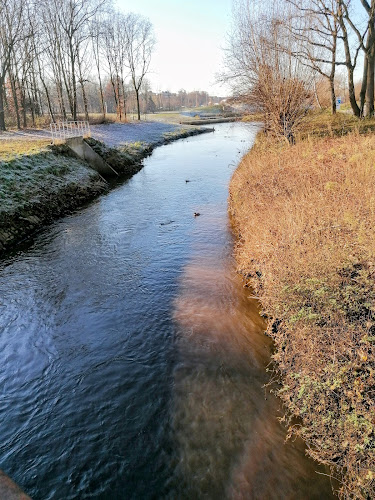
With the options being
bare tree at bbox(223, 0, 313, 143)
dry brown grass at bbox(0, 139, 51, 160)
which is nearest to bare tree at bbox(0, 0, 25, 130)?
dry brown grass at bbox(0, 139, 51, 160)

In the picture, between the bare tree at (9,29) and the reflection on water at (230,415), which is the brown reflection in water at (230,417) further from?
the bare tree at (9,29)

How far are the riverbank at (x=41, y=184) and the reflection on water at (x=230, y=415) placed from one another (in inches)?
258

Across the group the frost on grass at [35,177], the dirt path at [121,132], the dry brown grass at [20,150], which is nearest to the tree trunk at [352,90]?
the frost on grass at [35,177]

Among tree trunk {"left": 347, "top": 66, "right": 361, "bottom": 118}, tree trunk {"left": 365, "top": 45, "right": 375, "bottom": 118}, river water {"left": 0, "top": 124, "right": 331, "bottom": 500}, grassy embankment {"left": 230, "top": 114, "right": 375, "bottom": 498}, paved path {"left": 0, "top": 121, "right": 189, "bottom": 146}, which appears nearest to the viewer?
grassy embankment {"left": 230, "top": 114, "right": 375, "bottom": 498}

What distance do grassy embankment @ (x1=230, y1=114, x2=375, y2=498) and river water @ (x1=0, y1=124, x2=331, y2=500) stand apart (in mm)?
440

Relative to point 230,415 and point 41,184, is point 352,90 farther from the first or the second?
point 230,415

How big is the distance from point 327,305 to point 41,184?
38.3 ft

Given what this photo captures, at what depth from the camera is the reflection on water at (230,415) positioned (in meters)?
3.52

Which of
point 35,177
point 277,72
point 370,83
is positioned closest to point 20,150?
point 35,177

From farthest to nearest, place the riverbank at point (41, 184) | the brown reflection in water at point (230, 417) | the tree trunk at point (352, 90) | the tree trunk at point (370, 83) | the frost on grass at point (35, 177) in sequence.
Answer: the tree trunk at point (352, 90) < the tree trunk at point (370, 83) < the frost on grass at point (35, 177) < the riverbank at point (41, 184) < the brown reflection in water at point (230, 417)

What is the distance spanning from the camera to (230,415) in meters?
4.29

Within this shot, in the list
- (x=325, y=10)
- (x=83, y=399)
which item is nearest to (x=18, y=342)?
(x=83, y=399)

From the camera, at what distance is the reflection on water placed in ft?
11.5

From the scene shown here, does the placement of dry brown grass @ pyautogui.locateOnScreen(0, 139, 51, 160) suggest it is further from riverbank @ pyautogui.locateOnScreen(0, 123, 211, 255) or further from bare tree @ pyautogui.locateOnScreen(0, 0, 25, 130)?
bare tree @ pyautogui.locateOnScreen(0, 0, 25, 130)
